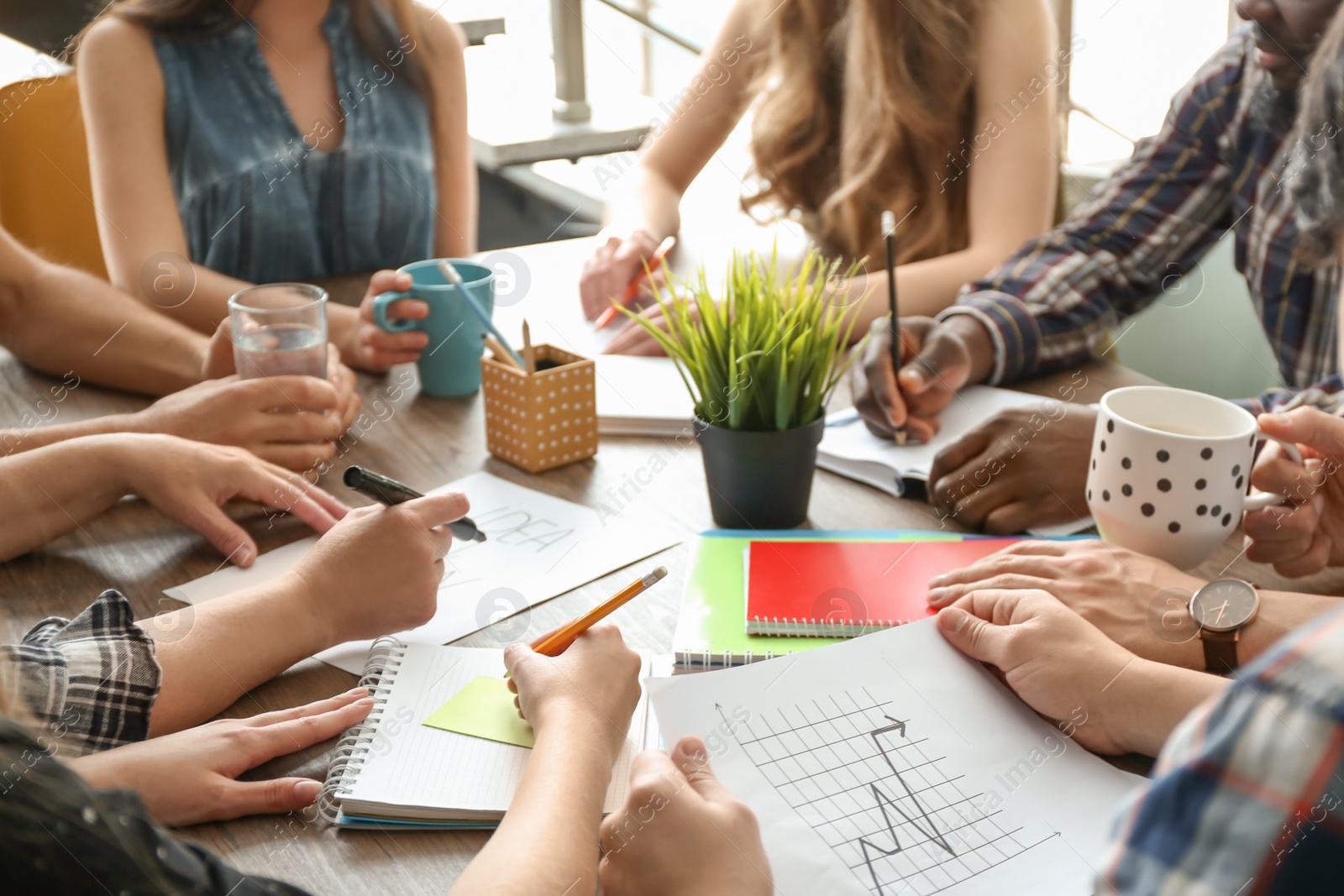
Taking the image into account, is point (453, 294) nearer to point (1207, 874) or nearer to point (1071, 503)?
point (1071, 503)

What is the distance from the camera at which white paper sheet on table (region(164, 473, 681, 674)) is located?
858 mm

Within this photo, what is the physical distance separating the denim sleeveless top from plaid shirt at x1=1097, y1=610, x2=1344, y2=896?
169cm

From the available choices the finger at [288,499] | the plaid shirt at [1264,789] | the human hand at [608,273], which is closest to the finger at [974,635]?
the plaid shirt at [1264,789]

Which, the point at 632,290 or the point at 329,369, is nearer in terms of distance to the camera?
the point at 329,369

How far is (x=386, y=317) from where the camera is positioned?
1271 mm

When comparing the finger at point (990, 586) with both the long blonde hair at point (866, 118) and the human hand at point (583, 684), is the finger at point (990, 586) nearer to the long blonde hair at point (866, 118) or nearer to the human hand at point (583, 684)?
the human hand at point (583, 684)

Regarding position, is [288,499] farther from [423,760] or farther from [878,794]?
[878,794]

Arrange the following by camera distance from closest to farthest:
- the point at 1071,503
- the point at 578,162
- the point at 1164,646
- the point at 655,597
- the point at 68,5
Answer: the point at 1164,646 → the point at 655,597 → the point at 1071,503 → the point at 68,5 → the point at 578,162

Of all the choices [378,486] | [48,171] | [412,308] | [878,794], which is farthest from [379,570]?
[48,171]

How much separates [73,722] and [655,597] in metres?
0.42

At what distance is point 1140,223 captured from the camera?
149 centimetres

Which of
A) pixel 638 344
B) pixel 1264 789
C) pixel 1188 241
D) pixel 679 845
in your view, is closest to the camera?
pixel 1264 789

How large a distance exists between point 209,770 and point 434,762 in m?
0.13

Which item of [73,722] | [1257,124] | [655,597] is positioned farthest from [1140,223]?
[73,722]
